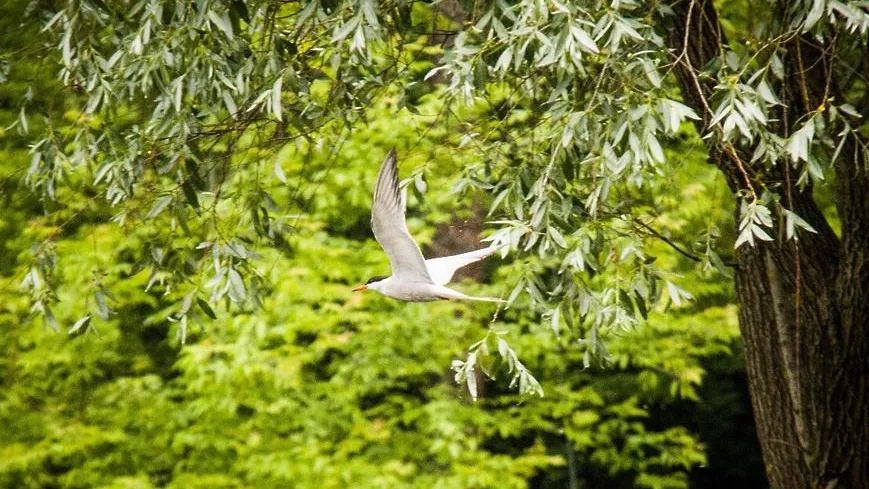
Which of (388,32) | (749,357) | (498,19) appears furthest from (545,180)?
(749,357)

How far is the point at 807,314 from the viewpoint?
427 centimetres

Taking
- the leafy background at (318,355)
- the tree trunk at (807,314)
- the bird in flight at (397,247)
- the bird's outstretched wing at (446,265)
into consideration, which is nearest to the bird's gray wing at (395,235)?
the bird in flight at (397,247)

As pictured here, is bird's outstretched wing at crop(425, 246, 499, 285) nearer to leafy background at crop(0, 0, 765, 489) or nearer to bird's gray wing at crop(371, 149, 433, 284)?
bird's gray wing at crop(371, 149, 433, 284)

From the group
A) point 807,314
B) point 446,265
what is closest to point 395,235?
point 446,265

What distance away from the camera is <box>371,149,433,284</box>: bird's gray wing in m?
3.07

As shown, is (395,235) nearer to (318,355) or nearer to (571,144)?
(571,144)

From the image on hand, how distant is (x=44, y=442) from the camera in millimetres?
7680

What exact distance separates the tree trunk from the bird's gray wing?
141cm

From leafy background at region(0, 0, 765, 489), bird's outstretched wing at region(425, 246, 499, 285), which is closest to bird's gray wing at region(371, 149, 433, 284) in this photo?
bird's outstretched wing at region(425, 246, 499, 285)

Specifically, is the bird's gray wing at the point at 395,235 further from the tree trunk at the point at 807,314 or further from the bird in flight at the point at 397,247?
the tree trunk at the point at 807,314

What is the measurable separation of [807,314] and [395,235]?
1998mm

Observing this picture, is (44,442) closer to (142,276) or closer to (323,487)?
(142,276)

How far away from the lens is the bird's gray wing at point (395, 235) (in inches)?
121

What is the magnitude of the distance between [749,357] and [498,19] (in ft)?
6.98
